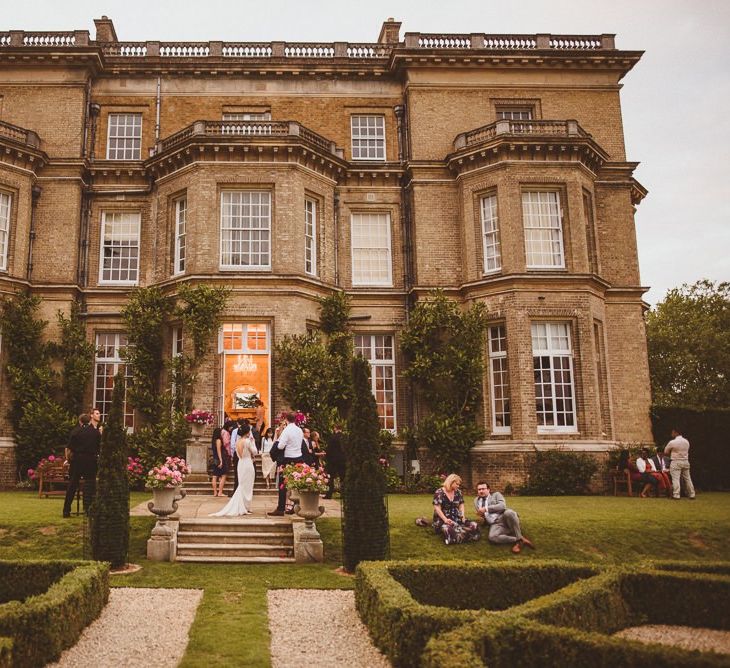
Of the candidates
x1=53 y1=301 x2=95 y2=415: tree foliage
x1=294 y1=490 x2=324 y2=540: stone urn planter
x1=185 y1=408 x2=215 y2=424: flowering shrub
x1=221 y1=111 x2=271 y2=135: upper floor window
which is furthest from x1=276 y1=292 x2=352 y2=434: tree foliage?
x1=294 y1=490 x2=324 y2=540: stone urn planter

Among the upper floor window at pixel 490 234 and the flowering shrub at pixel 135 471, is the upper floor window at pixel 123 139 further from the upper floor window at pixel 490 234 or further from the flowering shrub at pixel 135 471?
the upper floor window at pixel 490 234

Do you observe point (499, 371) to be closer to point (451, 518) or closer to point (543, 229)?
point (543, 229)

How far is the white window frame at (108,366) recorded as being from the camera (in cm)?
2152

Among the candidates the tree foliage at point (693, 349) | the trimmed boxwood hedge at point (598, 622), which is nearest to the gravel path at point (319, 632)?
the trimmed boxwood hedge at point (598, 622)

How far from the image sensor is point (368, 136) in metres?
24.0

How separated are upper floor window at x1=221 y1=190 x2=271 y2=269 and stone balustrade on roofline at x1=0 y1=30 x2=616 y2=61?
573 centimetres

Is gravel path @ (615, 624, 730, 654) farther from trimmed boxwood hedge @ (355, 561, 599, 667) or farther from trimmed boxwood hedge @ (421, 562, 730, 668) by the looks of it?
trimmed boxwood hedge @ (355, 561, 599, 667)

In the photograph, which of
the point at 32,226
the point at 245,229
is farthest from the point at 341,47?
the point at 32,226

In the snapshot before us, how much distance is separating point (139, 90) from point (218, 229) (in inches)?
266

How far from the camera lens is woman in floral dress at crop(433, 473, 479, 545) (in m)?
11.8

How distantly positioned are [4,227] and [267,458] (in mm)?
11538

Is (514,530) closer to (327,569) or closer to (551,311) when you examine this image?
(327,569)

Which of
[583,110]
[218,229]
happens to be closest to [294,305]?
[218,229]

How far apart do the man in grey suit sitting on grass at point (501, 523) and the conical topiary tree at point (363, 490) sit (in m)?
2.54
